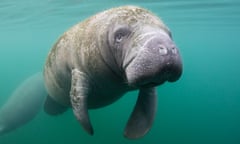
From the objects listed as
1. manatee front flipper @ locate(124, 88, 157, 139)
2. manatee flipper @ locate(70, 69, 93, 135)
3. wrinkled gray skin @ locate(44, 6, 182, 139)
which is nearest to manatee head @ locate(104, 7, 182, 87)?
wrinkled gray skin @ locate(44, 6, 182, 139)

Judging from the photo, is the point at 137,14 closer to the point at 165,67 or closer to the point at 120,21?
the point at 120,21

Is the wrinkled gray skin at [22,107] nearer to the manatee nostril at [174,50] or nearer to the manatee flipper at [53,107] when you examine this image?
the manatee flipper at [53,107]

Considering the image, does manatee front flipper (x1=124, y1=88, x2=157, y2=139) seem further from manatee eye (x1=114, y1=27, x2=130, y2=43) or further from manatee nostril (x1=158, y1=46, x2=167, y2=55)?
manatee nostril (x1=158, y1=46, x2=167, y2=55)

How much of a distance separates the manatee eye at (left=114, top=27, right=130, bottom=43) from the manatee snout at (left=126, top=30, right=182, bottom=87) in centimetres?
46

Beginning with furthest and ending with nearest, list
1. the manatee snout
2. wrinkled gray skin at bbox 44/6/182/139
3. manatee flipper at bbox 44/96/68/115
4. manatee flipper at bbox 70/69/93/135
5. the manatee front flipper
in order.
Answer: manatee flipper at bbox 44/96/68/115
the manatee front flipper
manatee flipper at bbox 70/69/93/135
wrinkled gray skin at bbox 44/6/182/139
the manatee snout

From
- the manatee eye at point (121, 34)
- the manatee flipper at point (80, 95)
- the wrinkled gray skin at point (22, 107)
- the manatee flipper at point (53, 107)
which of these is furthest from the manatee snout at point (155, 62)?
the wrinkled gray skin at point (22, 107)

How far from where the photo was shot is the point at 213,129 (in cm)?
1592

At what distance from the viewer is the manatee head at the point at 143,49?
10.1 ft

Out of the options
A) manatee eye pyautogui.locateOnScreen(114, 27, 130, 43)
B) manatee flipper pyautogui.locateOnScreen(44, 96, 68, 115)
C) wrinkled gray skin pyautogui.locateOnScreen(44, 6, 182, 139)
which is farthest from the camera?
manatee flipper pyautogui.locateOnScreen(44, 96, 68, 115)

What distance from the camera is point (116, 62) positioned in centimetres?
409

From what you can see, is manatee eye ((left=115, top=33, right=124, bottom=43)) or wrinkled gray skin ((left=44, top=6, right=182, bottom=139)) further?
manatee eye ((left=115, top=33, right=124, bottom=43))

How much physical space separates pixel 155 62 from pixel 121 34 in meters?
0.90

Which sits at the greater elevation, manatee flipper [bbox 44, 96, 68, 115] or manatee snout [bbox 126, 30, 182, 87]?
manatee snout [bbox 126, 30, 182, 87]

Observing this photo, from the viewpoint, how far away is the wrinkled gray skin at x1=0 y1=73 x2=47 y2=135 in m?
9.93
